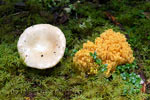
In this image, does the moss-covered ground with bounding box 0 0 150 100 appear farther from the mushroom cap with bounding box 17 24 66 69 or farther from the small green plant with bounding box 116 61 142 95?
the mushroom cap with bounding box 17 24 66 69

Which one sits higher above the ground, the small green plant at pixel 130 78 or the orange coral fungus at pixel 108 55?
the orange coral fungus at pixel 108 55

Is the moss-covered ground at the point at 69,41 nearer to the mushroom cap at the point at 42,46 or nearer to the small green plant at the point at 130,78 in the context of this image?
the small green plant at the point at 130,78

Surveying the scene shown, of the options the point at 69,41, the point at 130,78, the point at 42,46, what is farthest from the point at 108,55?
the point at 42,46

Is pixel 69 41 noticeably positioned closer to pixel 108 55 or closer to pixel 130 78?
pixel 108 55

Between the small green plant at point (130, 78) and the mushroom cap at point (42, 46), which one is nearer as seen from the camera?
the small green plant at point (130, 78)

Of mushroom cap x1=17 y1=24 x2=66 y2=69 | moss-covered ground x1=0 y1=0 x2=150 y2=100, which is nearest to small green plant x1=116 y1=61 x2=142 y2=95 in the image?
moss-covered ground x1=0 y1=0 x2=150 y2=100

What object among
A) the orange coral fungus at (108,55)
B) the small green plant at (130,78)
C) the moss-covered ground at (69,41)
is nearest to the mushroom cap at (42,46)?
the moss-covered ground at (69,41)
